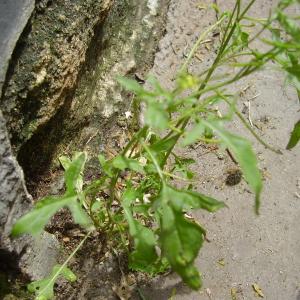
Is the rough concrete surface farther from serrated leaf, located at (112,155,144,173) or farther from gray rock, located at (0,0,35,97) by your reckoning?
gray rock, located at (0,0,35,97)

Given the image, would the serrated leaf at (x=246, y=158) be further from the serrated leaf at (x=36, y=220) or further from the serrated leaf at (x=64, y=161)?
the serrated leaf at (x=64, y=161)

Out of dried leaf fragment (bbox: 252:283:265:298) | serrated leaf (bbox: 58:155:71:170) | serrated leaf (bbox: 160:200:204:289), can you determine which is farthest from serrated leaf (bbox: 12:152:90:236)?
dried leaf fragment (bbox: 252:283:265:298)

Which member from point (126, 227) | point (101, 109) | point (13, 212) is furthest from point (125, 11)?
point (13, 212)

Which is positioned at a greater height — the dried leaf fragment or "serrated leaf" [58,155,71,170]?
"serrated leaf" [58,155,71,170]

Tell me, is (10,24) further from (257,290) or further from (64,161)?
(257,290)

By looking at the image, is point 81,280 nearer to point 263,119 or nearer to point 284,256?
point 284,256

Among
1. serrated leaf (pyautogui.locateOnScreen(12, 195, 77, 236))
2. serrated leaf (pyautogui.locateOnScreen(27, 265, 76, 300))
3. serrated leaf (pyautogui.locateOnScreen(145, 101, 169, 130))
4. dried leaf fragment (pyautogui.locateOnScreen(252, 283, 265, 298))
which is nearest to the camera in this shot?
serrated leaf (pyautogui.locateOnScreen(145, 101, 169, 130))

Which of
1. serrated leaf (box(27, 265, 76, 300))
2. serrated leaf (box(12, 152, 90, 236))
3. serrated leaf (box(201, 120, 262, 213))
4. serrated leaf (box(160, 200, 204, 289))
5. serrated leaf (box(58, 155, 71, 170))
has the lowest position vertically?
serrated leaf (box(27, 265, 76, 300))
